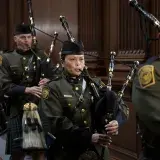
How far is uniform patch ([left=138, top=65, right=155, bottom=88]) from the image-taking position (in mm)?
2637

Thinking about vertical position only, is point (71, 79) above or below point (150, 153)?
above

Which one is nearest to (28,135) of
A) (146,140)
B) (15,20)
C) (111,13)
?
(146,140)

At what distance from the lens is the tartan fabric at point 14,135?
477 cm

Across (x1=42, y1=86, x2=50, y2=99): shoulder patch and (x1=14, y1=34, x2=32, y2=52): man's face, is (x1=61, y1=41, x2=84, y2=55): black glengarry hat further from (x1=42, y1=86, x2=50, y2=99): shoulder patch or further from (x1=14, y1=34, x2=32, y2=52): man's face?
(x1=14, y1=34, x2=32, y2=52): man's face

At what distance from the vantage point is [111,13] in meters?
5.55

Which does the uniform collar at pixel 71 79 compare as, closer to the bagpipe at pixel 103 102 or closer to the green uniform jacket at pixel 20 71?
the bagpipe at pixel 103 102

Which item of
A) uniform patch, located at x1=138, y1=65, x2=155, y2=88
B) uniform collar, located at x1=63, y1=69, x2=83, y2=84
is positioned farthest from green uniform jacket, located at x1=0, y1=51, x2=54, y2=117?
uniform patch, located at x1=138, y1=65, x2=155, y2=88

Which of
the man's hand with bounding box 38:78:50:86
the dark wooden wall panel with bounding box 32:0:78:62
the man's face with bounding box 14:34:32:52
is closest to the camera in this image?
the man's hand with bounding box 38:78:50:86

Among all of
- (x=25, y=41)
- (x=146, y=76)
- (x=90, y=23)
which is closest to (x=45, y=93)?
(x=146, y=76)

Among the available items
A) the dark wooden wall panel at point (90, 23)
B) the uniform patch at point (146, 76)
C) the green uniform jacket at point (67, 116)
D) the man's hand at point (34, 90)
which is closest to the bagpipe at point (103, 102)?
the green uniform jacket at point (67, 116)

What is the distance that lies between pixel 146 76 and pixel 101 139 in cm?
63

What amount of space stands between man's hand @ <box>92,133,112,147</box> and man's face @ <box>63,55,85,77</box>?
46 cm

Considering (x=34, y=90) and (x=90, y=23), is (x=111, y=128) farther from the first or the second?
(x=90, y=23)

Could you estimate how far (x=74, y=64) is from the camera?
3.22 metres
